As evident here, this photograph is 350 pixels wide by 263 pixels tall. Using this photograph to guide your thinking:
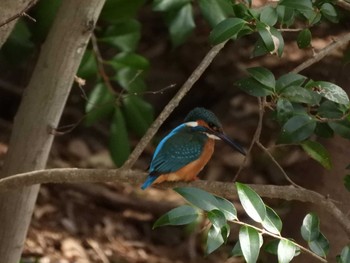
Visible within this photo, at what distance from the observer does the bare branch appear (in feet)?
5.62

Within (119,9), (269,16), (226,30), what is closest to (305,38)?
(269,16)

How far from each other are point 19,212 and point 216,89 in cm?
196

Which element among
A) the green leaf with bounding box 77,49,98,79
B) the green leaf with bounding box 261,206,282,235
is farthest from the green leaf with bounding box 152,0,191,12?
the green leaf with bounding box 261,206,282,235

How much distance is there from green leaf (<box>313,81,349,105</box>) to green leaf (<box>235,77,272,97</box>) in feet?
0.34

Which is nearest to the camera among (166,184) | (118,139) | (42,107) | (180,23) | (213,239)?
(213,239)

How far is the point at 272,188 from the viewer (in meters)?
1.71

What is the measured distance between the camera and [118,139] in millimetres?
2865

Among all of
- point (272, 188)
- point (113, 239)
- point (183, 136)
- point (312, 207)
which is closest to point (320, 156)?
point (272, 188)

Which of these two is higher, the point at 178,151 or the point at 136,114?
the point at 178,151

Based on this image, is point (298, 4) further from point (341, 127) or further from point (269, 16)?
point (341, 127)

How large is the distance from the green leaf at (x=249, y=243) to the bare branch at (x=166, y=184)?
234 mm

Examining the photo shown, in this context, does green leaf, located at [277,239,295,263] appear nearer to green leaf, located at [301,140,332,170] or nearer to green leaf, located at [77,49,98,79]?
green leaf, located at [301,140,332,170]

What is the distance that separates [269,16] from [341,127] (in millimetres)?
275

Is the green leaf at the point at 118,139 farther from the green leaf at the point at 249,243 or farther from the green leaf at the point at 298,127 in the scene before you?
the green leaf at the point at 249,243
